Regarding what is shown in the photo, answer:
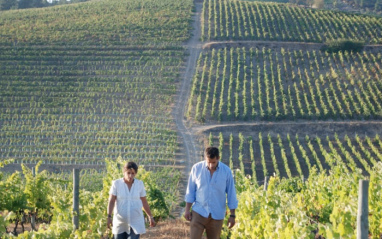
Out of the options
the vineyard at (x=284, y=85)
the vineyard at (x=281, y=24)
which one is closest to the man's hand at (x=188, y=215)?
the vineyard at (x=284, y=85)

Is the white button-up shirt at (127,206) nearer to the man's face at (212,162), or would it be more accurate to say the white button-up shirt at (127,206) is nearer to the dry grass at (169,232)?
the man's face at (212,162)

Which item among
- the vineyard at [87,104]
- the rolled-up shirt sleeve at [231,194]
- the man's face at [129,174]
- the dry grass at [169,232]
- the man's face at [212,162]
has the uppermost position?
the vineyard at [87,104]

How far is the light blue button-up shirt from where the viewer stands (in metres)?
6.82

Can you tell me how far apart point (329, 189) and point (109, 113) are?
75.9ft

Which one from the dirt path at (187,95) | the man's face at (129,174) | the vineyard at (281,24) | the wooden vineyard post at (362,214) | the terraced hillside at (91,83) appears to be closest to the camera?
the wooden vineyard post at (362,214)

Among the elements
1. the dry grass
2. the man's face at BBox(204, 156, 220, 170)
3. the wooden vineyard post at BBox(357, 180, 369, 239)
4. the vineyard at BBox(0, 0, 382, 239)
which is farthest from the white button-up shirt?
the vineyard at BBox(0, 0, 382, 239)

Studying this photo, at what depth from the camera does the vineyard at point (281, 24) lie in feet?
150

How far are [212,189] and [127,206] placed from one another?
1.16m

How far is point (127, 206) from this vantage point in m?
6.73

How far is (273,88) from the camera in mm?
36344

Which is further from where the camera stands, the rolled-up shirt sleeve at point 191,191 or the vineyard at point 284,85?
the vineyard at point 284,85

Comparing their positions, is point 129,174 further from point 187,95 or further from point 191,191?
point 187,95

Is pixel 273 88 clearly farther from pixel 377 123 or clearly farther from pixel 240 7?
pixel 240 7

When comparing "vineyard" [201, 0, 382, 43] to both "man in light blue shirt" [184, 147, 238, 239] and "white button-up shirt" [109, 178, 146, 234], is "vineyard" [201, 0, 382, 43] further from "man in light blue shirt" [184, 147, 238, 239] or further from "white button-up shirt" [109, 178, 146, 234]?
"white button-up shirt" [109, 178, 146, 234]
